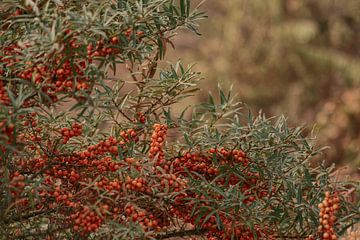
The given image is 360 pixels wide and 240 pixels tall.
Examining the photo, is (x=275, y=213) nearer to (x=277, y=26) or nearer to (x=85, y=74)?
(x=85, y=74)

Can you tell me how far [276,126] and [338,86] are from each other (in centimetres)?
635

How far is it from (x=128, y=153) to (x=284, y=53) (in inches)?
258

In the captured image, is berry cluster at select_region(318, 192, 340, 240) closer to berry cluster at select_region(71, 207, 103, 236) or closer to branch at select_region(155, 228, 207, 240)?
branch at select_region(155, 228, 207, 240)

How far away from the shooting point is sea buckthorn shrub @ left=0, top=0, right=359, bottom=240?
75 cm

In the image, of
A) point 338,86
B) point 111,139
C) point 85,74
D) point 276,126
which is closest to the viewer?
point 85,74

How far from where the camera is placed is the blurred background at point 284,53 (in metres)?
6.95

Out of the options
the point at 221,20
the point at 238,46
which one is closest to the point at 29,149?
the point at 238,46

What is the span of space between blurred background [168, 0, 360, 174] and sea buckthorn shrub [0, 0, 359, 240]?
226 inches

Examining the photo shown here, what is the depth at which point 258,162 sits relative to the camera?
3.05 ft

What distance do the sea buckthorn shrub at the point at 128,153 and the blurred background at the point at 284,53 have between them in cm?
574

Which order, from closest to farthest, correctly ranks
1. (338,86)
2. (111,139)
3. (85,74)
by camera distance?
(85,74) → (111,139) → (338,86)

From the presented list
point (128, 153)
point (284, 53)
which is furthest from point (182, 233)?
point (284, 53)

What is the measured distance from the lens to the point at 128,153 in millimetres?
892

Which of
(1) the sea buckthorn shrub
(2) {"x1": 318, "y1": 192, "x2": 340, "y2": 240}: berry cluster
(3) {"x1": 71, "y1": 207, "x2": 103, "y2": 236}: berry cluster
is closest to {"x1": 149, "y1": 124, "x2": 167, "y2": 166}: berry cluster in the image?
(1) the sea buckthorn shrub
